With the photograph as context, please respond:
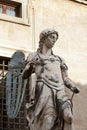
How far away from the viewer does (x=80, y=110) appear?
13.8 metres

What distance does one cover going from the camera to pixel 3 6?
13867mm

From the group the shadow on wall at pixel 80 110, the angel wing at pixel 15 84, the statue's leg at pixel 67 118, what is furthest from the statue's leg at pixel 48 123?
the shadow on wall at pixel 80 110

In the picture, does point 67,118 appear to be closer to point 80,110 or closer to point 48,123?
point 48,123

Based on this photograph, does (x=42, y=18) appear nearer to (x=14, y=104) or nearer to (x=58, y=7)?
(x=58, y=7)

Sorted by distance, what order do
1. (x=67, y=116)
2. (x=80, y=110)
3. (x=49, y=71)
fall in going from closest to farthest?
(x=67, y=116) < (x=49, y=71) < (x=80, y=110)

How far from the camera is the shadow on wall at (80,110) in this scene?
44.7 feet

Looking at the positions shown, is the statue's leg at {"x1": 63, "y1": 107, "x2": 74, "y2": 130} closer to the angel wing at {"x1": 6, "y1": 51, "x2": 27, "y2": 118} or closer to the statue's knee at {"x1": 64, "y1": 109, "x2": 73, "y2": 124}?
the statue's knee at {"x1": 64, "y1": 109, "x2": 73, "y2": 124}

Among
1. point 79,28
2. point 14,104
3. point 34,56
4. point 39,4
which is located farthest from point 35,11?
point 34,56

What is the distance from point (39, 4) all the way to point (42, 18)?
0.43 meters

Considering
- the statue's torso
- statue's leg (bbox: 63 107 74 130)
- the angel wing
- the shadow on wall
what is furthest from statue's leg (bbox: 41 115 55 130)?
the shadow on wall

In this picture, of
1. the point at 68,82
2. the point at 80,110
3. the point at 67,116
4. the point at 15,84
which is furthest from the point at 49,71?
the point at 80,110

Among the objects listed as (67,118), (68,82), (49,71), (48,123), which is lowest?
(48,123)

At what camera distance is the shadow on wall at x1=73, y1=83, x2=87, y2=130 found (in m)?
13.6

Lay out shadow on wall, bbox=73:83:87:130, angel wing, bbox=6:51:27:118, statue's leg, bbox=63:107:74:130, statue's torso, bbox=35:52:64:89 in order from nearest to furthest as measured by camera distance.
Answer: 1. statue's leg, bbox=63:107:74:130
2. statue's torso, bbox=35:52:64:89
3. angel wing, bbox=6:51:27:118
4. shadow on wall, bbox=73:83:87:130
